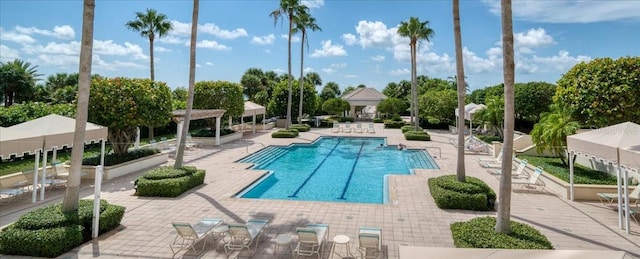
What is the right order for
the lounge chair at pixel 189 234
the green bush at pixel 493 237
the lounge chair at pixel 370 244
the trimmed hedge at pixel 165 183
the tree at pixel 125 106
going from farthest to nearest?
the tree at pixel 125 106 < the trimmed hedge at pixel 165 183 < the lounge chair at pixel 189 234 < the lounge chair at pixel 370 244 < the green bush at pixel 493 237

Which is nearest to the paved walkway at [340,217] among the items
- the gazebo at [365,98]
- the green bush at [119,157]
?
the green bush at [119,157]

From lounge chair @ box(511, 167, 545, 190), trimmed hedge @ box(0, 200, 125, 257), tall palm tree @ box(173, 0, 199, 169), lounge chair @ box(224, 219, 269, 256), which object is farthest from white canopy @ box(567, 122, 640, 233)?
tall palm tree @ box(173, 0, 199, 169)

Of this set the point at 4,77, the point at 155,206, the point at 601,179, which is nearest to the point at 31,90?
the point at 4,77

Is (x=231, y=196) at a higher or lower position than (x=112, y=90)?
lower

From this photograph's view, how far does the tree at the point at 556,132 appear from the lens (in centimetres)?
1304

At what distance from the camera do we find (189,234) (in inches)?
273

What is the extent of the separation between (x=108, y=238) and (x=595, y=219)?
40.3 ft

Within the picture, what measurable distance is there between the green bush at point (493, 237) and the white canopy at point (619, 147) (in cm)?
295

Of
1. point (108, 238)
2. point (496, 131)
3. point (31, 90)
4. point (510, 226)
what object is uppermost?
point (31, 90)

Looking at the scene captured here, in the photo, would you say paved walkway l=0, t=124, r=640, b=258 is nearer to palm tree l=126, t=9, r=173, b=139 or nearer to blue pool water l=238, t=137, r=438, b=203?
blue pool water l=238, t=137, r=438, b=203

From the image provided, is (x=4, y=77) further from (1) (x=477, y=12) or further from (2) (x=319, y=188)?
(1) (x=477, y=12)

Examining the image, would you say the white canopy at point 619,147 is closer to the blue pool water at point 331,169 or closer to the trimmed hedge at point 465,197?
the trimmed hedge at point 465,197

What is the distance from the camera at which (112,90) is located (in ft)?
46.0

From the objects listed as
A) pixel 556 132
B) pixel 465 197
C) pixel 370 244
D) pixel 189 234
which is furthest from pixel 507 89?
pixel 556 132
